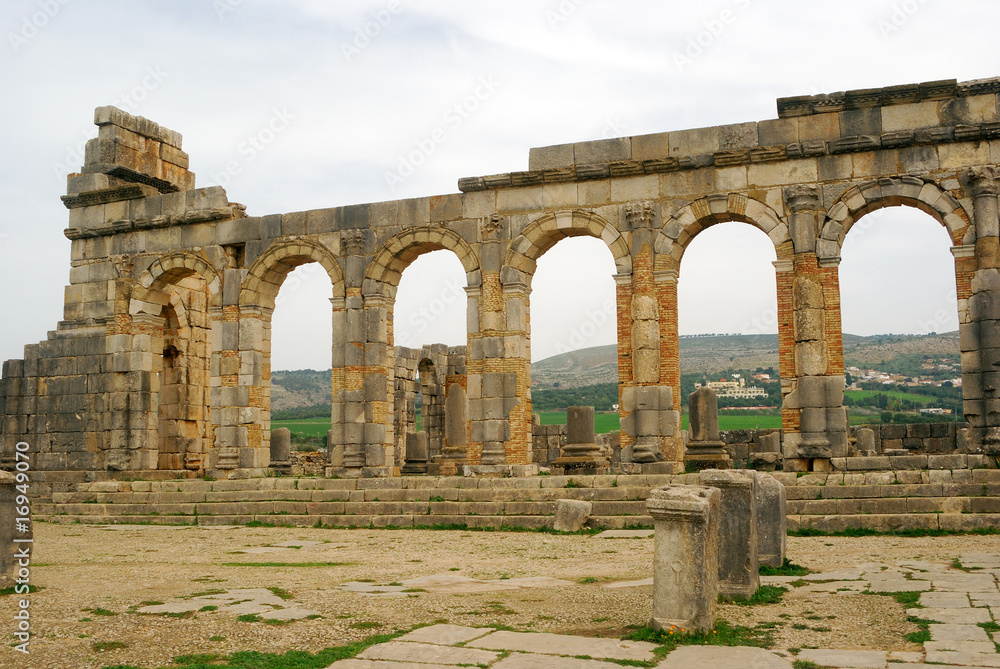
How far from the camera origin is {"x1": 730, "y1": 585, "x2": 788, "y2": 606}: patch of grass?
7707mm

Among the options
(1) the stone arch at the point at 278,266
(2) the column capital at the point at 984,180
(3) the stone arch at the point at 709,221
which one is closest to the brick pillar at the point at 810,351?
(3) the stone arch at the point at 709,221

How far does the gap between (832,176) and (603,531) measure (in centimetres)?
784

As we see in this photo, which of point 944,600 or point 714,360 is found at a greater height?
point 714,360

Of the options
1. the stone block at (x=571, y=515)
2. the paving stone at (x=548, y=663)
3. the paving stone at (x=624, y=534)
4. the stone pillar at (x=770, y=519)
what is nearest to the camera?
the paving stone at (x=548, y=663)

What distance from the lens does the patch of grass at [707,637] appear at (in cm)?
635

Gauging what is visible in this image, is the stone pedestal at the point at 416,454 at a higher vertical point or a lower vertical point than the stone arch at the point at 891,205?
lower

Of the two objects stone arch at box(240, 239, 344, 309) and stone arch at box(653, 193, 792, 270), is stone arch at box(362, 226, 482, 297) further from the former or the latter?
stone arch at box(653, 193, 792, 270)

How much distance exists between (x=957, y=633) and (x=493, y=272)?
13.3 metres

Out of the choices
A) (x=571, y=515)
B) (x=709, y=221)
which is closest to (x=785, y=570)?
(x=571, y=515)

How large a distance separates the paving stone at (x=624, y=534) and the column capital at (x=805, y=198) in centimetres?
693

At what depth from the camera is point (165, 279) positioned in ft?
71.6

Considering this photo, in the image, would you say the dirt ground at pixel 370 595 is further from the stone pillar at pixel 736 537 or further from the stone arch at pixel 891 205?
the stone arch at pixel 891 205

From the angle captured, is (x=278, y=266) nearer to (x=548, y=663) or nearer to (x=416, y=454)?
(x=416, y=454)

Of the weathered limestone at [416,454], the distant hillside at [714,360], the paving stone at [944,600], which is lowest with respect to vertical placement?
the paving stone at [944,600]
